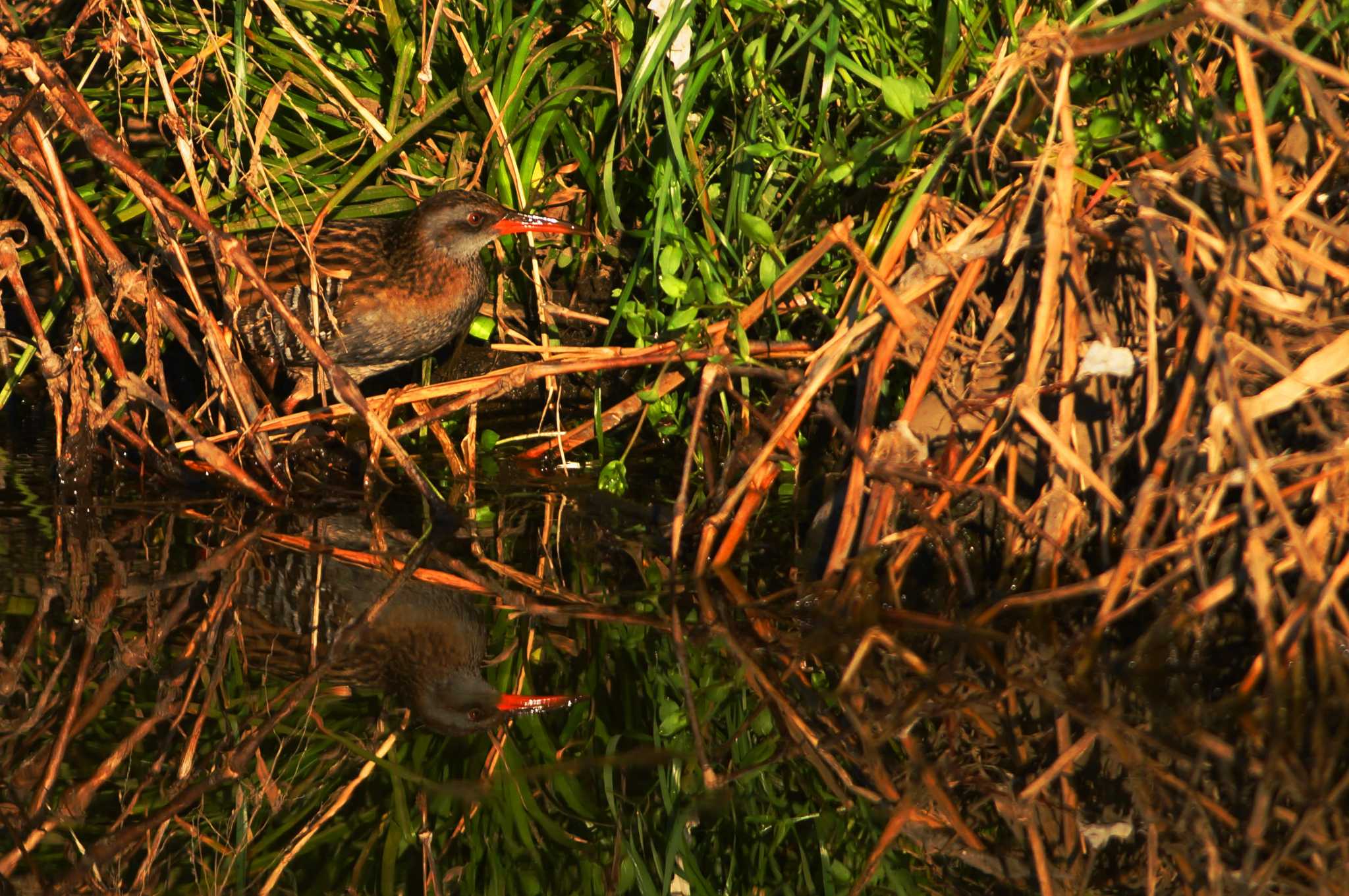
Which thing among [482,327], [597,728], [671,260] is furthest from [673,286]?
[597,728]

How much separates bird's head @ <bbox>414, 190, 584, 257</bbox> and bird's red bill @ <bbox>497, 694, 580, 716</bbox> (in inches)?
72.2

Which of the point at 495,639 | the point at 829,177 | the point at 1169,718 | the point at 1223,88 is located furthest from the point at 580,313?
the point at 1169,718

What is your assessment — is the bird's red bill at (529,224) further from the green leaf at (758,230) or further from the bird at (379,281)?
the green leaf at (758,230)

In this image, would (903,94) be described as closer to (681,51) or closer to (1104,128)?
(1104,128)

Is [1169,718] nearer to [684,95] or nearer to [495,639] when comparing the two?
[495,639]

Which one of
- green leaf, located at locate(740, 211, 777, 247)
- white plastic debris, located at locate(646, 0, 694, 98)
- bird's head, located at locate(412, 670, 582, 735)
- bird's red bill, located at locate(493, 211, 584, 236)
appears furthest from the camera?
bird's red bill, located at locate(493, 211, 584, 236)

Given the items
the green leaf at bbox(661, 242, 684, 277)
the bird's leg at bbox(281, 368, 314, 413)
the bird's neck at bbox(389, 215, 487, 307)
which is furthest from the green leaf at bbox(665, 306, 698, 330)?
the bird's leg at bbox(281, 368, 314, 413)

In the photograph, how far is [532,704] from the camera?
335cm

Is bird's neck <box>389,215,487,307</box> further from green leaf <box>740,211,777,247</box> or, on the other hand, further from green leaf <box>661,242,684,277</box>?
green leaf <box>740,211,777,247</box>

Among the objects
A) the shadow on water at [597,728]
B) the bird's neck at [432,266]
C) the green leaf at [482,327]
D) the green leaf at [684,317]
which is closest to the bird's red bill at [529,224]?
the bird's neck at [432,266]

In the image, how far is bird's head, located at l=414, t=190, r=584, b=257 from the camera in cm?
477

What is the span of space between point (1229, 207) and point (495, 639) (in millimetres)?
1947

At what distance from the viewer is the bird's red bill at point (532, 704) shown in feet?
11.0

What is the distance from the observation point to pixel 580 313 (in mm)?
4930
